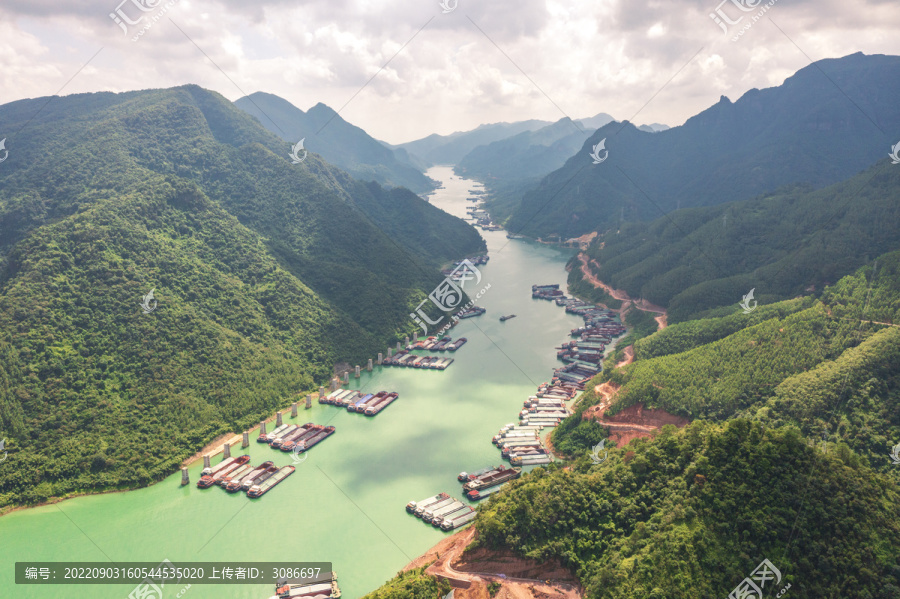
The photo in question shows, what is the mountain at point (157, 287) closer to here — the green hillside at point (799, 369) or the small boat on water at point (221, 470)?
the small boat on water at point (221, 470)

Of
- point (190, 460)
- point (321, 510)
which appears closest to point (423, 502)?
point (321, 510)

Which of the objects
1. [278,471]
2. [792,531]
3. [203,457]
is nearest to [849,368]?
[792,531]

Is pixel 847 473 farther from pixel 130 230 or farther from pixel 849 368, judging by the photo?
pixel 130 230

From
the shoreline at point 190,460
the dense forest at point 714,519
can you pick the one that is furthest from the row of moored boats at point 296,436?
the dense forest at point 714,519

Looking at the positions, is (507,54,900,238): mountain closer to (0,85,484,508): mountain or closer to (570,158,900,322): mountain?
(570,158,900,322): mountain

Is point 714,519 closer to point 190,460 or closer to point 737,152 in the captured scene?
point 190,460

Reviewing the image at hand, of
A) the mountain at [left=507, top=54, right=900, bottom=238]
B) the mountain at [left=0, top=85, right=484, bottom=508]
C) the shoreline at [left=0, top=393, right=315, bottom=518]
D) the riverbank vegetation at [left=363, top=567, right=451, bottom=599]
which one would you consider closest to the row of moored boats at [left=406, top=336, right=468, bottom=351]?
the mountain at [left=0, top=85, right=484, bottom=508]

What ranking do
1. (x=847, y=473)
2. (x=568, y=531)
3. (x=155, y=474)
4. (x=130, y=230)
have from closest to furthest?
(x=847, y=473), (x=568, y=531), (x=155, y=474), (x=130, y=230)
